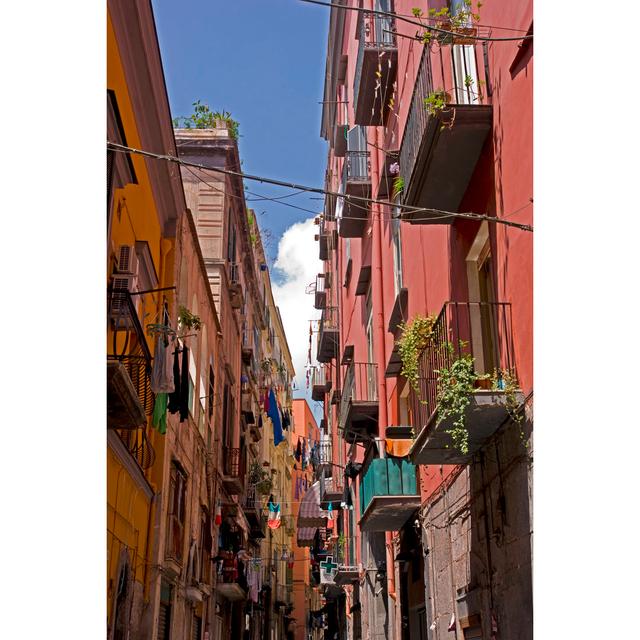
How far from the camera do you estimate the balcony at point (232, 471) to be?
2384 centimetres

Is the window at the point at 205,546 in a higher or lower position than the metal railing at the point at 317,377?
lower

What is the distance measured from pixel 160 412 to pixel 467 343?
542 centimetres

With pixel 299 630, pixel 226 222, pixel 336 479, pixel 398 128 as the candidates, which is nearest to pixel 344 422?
pixel 398 128

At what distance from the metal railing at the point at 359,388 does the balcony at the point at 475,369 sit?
6970 mm

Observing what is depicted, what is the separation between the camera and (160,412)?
12.2 meters

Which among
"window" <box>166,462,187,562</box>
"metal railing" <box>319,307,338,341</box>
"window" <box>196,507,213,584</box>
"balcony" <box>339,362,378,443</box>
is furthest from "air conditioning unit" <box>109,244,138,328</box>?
"metal railing" <box>319,307,338,341</box>

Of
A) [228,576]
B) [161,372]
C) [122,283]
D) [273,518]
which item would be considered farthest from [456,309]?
[273,518]

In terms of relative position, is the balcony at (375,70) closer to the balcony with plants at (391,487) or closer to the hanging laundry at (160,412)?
the balcony with plants at (391,487)

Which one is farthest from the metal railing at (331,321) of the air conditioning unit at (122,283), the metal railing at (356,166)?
the air conditioning unit at (122,283)

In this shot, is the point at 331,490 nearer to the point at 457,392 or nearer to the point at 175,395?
the point at 175,395

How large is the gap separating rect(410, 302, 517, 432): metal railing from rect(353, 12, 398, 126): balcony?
6.02 meters

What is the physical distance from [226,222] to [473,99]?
54.0 ft

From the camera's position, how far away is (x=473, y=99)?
8.38m

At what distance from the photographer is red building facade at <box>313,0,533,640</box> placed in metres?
7.14
